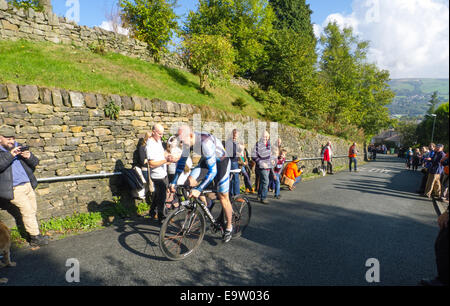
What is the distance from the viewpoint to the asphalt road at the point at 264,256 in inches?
129

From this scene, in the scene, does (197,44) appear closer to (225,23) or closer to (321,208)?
(321,208)

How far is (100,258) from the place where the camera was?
377 centimetres

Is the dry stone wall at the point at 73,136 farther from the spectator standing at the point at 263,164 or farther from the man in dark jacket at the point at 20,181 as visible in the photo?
the spectator standing at the point at 263,164

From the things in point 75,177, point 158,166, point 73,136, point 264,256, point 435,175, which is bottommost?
point 264,256

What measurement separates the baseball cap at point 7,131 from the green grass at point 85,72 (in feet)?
5.45

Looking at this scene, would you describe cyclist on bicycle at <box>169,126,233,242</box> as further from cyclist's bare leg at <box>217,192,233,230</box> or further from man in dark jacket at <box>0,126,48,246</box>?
man in dark jacket at <box>0,126,48,246</box>

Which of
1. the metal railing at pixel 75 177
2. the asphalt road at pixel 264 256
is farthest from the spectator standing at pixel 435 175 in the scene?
the metal railing at pixel 75 177

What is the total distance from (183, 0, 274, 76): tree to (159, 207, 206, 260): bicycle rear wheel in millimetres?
22655

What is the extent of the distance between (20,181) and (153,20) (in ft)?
45.4

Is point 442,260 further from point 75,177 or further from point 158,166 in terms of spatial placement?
point 75,177

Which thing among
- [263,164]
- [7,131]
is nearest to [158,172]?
[7,131]

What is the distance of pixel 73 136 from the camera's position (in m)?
5.56
